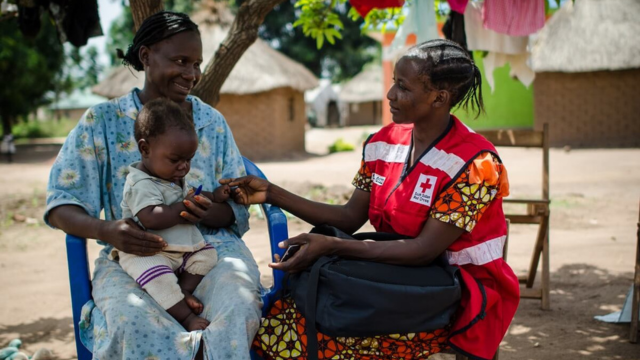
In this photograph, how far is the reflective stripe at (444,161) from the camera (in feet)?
6.73

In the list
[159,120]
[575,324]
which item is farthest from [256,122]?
[159,120]

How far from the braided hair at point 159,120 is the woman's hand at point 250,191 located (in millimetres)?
403

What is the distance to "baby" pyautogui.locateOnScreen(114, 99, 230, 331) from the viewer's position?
6.74ft

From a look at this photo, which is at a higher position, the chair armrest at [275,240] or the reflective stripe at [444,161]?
the reflective stripe at [444,161]

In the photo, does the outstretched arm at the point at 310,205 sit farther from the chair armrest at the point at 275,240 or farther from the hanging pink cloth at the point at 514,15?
the hanging pink cloth at the point at 514,15

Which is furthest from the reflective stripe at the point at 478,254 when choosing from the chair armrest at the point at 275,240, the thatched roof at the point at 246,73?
the thatched roof at the point at 246,73

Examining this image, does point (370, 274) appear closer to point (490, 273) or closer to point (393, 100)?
point (490, 273)

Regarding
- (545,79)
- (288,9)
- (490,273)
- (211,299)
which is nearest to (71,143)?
(211,299)

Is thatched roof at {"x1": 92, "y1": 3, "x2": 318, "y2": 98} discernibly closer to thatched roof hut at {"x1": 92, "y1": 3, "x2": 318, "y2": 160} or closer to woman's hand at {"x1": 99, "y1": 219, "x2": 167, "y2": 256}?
thatched roof hut at {"x1": 92, "y1": 3, "x2": 318, "y2": 160}

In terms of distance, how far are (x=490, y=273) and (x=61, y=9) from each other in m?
3.63

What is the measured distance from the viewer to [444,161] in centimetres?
209

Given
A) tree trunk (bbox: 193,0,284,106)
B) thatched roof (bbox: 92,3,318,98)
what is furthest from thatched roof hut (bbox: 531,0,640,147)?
tree trunk (bbox: 193,0,284,106)

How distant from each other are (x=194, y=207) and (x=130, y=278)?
371 mm

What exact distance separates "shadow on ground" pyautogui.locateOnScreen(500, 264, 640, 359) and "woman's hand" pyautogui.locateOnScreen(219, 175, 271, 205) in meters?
1.74
